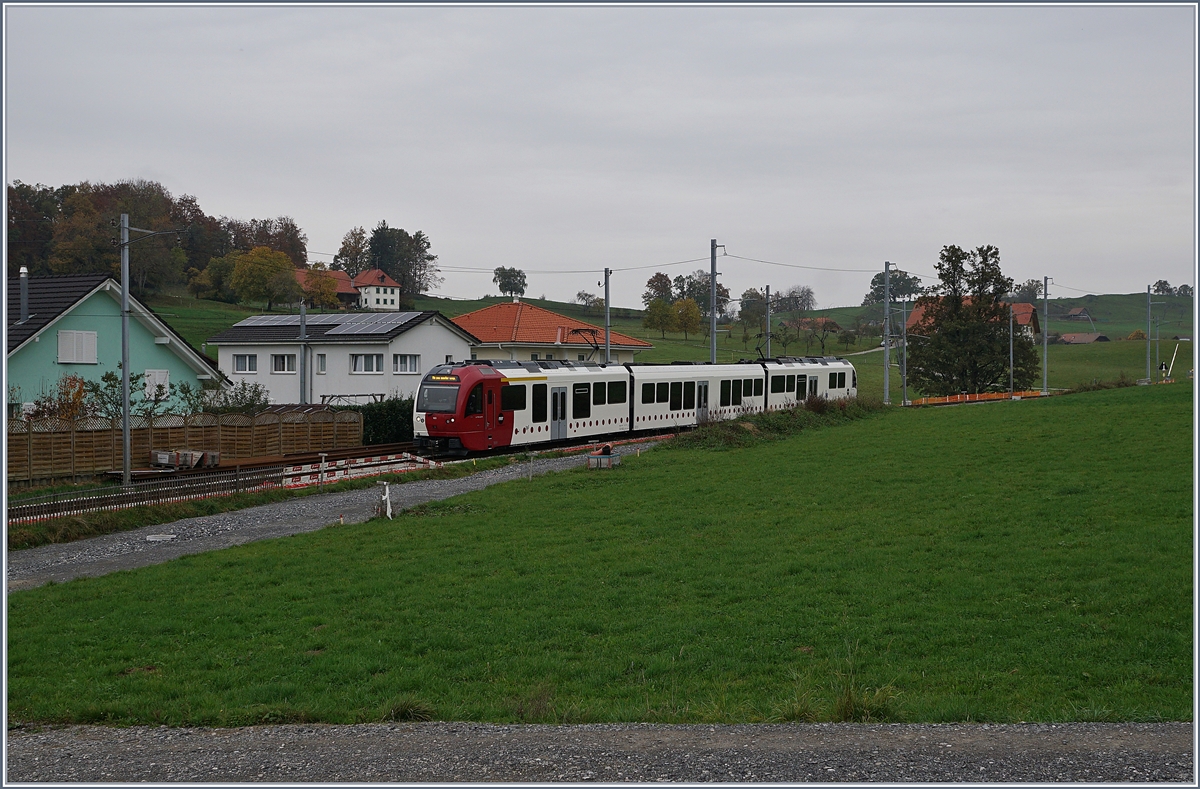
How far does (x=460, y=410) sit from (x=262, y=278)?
74.8m

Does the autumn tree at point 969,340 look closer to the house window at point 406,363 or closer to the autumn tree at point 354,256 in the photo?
the house window at point 406,363

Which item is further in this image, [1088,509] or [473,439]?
[473,439]

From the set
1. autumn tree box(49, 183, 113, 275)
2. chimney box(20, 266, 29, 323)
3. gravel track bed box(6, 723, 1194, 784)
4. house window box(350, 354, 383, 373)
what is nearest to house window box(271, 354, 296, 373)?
house window box(350, 354, 383, 373)

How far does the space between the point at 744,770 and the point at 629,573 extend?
309 inches

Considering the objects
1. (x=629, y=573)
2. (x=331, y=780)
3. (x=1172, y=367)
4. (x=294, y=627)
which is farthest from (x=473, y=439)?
(x=1172, y=367)

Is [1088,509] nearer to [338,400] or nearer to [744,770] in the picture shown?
[744,770]

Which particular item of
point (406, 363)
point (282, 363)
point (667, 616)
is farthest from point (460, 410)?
point (282, 363)

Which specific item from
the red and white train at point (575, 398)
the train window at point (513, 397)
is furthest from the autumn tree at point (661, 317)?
the train window at point (513, 397)

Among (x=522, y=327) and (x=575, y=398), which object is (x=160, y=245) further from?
(x=575, y=398)

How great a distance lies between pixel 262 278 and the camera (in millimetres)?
98312

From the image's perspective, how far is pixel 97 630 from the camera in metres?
12.0

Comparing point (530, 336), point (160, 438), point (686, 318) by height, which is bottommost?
point (160, 438)

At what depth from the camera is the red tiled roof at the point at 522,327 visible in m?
58.0

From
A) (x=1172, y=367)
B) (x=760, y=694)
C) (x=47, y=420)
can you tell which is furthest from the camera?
(x=1172, y=367)
